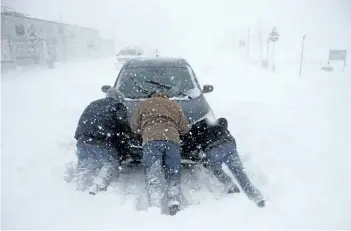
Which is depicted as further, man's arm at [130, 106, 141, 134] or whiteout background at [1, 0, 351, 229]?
man's arm at [130, 106, 141, 134]

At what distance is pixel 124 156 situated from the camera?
13.9 feet

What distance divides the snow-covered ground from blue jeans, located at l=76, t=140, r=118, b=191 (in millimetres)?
208

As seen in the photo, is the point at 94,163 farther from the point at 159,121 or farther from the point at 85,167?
the point at 159,121

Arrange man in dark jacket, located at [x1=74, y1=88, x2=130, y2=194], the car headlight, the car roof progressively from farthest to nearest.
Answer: the car roof
the car headlight
man in dark jacket, located at [x1=74, y1=88, x2=130, y2=194]

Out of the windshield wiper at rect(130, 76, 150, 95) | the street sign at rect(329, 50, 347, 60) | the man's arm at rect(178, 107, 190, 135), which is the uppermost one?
the windshield wiper at rect(130, 76, 150, 95)

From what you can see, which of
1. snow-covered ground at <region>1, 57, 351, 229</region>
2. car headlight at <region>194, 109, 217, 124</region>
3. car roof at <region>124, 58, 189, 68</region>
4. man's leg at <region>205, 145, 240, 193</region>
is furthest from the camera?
car roof at <region>124, 58, 189, 68</region>

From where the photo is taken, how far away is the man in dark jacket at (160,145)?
11.9 ft

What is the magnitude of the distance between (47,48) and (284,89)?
17028mm

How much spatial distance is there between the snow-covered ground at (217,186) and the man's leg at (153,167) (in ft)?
0.93

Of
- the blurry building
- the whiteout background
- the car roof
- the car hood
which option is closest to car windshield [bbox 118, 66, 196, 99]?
the car roof

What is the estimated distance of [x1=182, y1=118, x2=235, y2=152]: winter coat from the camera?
13.0ft

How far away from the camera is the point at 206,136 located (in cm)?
406

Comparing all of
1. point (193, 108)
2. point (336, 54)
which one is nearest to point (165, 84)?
point (193, 108)

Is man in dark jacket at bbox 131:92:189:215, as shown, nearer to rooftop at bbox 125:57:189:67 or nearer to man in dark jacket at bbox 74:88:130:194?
man in dark jacket at bbox 74:88:130:194
